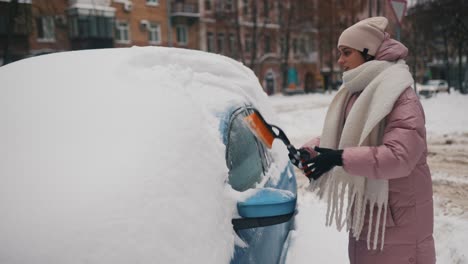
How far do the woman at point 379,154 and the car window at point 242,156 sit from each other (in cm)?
32

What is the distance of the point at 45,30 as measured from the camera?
27391 millimetres

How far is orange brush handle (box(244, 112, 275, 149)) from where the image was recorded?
7.20 feet

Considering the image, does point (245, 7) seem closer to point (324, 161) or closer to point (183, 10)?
point (183, 10)

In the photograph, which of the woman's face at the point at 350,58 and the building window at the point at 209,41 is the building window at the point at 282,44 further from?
the woman's face at the point at 350,58

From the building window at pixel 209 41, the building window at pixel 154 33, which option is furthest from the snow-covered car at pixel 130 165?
the building window at pixel 209 41

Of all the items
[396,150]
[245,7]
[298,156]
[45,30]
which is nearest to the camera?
[396,150]

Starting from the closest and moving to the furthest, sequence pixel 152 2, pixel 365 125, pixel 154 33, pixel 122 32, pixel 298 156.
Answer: pixel 365 125 → pixel 298 156 → pixel 122 32 → pixel 152 2 → pixel 154 33

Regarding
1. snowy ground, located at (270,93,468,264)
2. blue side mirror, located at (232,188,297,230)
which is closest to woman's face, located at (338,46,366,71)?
blue side mirror, located at (232,188,297,230)

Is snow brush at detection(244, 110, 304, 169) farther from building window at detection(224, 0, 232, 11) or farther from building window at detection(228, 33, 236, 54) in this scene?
building window at detection(228, 33, 236, 54)

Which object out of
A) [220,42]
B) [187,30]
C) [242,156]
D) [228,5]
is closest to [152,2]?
[187,30]

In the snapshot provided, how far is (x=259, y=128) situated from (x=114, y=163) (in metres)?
0.95

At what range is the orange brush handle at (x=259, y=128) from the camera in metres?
2.19

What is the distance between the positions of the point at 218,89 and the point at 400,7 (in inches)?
206

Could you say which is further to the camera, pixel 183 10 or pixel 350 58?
pixel 183 10
